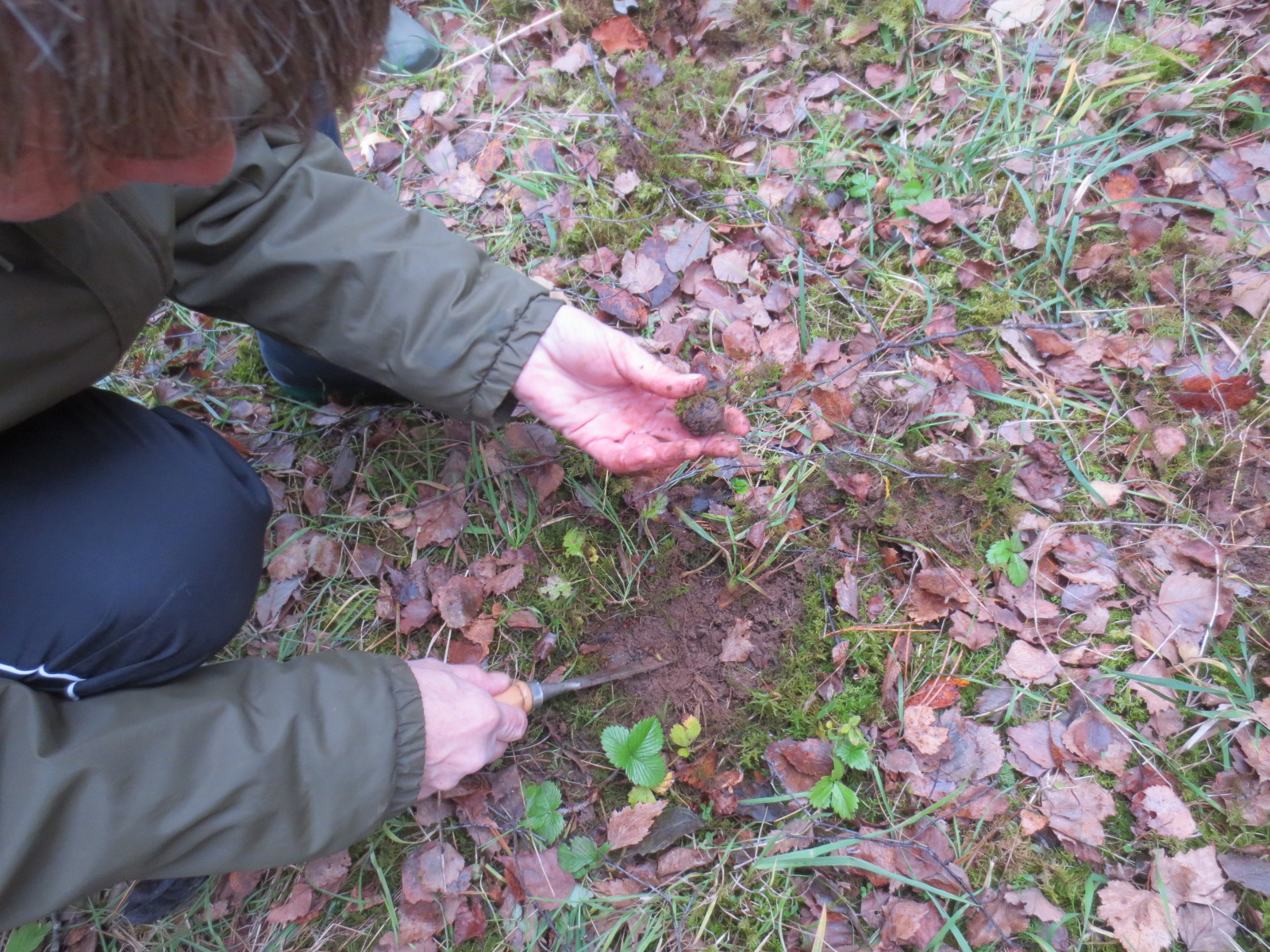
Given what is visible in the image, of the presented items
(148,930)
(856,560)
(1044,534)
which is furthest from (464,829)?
(1044,534)

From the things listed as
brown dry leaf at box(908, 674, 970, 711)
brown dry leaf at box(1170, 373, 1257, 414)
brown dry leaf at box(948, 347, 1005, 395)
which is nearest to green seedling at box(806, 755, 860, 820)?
brown dry leaf at box(908, 674, 970, 711)

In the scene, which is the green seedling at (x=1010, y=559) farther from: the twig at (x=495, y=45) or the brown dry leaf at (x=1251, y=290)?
the twig at (x=495, y=45)

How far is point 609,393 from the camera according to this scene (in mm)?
2314

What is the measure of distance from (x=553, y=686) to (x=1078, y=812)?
1533 millimetres

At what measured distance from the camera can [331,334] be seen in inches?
84.5

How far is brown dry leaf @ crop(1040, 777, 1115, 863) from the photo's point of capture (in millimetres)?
1984

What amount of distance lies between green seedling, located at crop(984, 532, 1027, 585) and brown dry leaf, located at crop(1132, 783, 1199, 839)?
2.12ft

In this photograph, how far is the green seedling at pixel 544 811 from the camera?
219cm

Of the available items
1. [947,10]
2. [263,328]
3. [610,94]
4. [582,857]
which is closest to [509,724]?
[582,857]

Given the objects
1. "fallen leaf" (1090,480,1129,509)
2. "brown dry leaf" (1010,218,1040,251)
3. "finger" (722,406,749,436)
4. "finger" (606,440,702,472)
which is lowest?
"fallen leaf" (1090,480,1129,509)

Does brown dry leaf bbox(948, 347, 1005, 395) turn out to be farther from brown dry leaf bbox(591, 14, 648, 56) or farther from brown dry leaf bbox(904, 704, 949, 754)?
brown dry leaf bbox(591, 14, 648, 56)

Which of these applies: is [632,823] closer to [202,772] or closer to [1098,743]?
[202,772]

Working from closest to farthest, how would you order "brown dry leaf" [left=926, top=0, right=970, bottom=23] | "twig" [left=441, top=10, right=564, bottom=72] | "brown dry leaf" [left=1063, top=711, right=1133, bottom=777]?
"brown dry leaf" [left=1063, top=711, right=1133, bottom=777] < "brown dry leaf" [left=926, top=0, right=970, bottom=23] < "twig" [left=441, top=10, right=564, bottom=72]

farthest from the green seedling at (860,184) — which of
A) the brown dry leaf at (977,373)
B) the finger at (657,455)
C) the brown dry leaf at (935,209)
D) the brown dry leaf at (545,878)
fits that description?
the brown dry leaf at (545,878)
